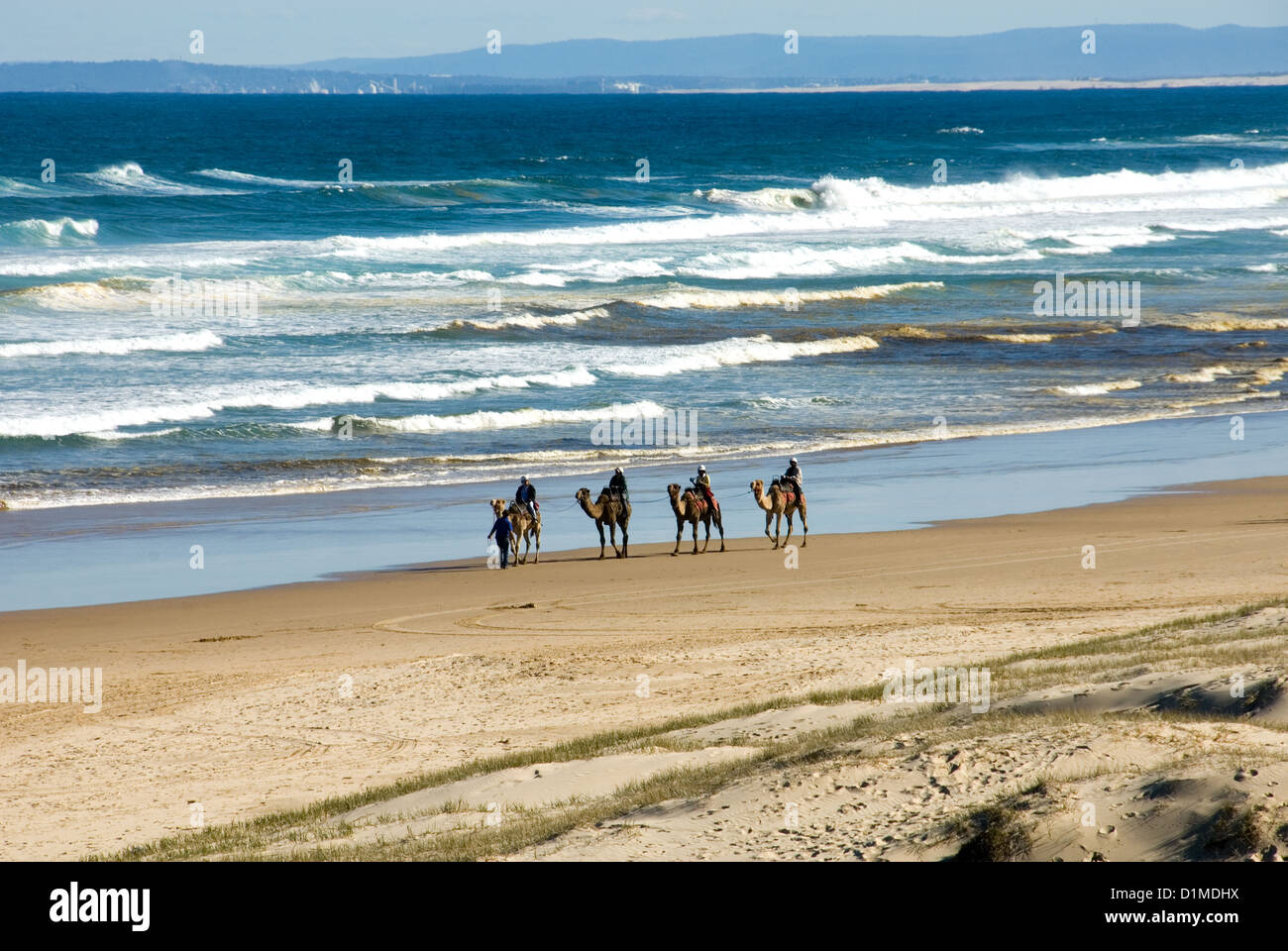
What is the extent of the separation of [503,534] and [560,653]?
4.07m

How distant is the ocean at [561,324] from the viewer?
23.4 meters

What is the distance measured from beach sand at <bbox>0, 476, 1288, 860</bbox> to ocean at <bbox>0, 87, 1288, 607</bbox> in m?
2.01

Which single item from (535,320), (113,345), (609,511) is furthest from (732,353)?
(609,511)

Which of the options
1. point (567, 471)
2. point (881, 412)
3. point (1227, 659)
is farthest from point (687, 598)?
point (881, 412)

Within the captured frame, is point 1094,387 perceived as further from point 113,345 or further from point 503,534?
point 113,345

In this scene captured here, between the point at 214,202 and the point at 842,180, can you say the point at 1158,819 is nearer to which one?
the point at 214,202

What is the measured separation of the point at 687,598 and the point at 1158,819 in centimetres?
934

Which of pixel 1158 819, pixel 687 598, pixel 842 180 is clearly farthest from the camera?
pixel 842 180

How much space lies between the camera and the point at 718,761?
27.4 ft

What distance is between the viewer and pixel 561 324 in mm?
37656

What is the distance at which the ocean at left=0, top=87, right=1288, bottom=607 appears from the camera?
23.4 meters

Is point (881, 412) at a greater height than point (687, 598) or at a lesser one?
greater

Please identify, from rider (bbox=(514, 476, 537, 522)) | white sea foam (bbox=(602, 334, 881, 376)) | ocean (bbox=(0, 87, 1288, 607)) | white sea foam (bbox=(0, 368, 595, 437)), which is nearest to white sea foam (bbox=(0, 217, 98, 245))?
ocean (bbox=(0, 87, 1288, 607))

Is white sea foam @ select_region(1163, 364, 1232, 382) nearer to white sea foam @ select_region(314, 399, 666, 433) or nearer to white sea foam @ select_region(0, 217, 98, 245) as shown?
white sea foam @ select_region(314, 399, 666, 433)
